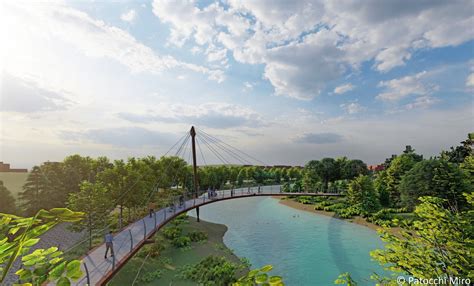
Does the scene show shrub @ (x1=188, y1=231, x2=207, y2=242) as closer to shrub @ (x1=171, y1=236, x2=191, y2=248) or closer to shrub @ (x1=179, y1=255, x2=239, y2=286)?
shrub @ (x1=171, y1=236, x2=191, y2=248)

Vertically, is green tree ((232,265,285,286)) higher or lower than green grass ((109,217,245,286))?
higher

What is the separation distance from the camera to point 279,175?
3135 inches

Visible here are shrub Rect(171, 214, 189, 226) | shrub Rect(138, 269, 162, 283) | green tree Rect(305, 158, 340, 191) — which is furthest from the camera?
A: green tree Rect(305, 158, 340, 191)

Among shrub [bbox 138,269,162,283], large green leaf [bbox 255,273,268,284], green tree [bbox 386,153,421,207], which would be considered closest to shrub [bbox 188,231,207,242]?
shrub [bbox 138,269,162,283]

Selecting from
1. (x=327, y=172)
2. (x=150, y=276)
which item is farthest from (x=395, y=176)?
(x=150, y=276)

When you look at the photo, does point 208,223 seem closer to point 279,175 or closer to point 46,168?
point 46,168

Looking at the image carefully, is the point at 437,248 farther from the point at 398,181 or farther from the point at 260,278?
the point at 398,181

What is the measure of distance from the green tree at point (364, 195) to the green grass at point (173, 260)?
66.6 ft

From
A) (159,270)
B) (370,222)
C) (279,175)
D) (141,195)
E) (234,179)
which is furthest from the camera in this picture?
(279,175)

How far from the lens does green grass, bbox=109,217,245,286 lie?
15898 millimetres

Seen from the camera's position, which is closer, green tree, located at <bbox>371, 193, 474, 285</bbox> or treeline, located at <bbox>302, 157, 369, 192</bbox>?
green tree, located at <bbox>371, 193, 474, 285</bbox>

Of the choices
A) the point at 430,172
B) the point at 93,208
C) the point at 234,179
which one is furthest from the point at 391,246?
the point at 234,179

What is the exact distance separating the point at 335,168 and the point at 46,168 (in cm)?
4913

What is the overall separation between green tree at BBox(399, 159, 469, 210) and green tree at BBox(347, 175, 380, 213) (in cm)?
386
